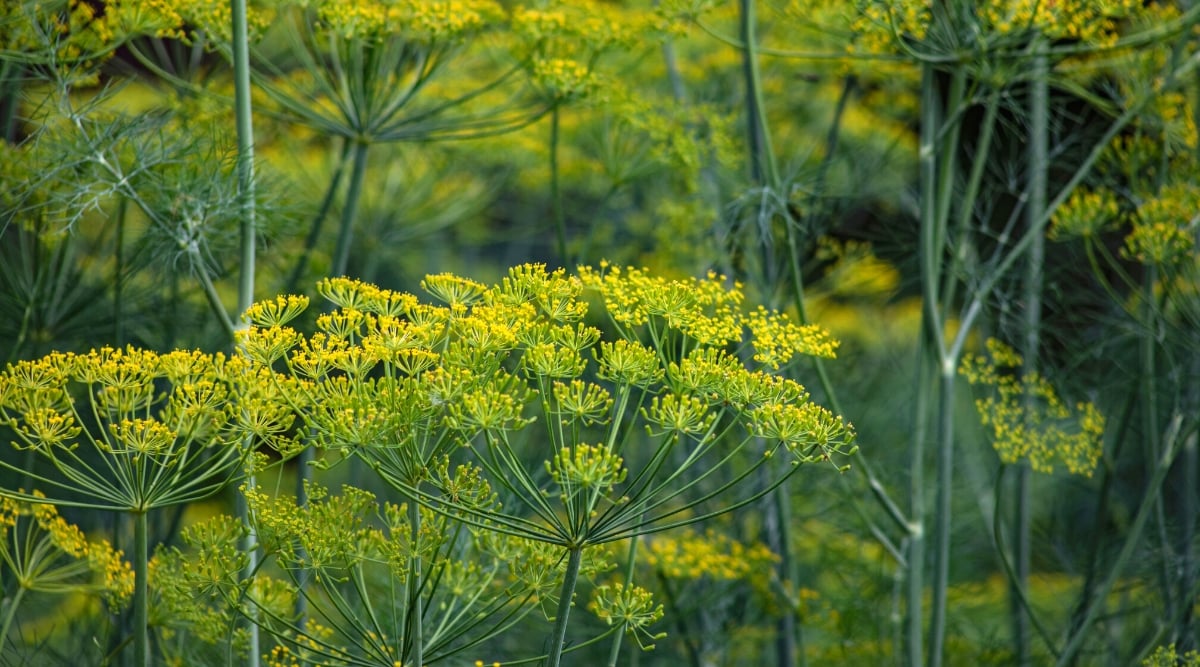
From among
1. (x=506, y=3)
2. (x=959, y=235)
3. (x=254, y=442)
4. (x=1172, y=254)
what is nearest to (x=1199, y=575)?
(x=1172, y=254)

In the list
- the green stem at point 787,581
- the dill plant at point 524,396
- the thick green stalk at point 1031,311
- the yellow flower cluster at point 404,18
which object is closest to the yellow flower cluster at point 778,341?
the dill plant at point 524,396

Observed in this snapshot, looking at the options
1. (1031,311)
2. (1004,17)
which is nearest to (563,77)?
(1004,17)

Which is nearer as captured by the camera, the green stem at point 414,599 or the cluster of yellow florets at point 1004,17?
the green stem at point 414,599

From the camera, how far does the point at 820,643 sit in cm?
518

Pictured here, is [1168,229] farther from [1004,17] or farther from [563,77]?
[563,77]

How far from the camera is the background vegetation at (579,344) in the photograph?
204 cm

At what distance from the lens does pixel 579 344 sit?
205 centimetres

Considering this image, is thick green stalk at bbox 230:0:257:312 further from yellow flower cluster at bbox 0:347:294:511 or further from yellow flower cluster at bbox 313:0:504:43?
yellow flower cluster at bbox 0:347:294:511

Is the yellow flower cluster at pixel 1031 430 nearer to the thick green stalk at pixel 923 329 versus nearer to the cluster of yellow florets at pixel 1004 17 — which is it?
the thick green stalk at pixel 923 329

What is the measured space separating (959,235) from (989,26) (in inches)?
26.0

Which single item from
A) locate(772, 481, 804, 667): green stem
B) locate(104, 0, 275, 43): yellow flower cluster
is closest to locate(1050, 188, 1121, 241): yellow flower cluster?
locate(772, 481, 804, 667): green stem

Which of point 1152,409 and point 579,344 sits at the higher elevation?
point 579,344

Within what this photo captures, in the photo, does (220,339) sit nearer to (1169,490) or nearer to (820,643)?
(820,643)

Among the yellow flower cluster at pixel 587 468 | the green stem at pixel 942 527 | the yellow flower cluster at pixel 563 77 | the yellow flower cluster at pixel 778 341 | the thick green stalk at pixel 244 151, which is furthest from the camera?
the yellow flower cluster at pixel 563 77
